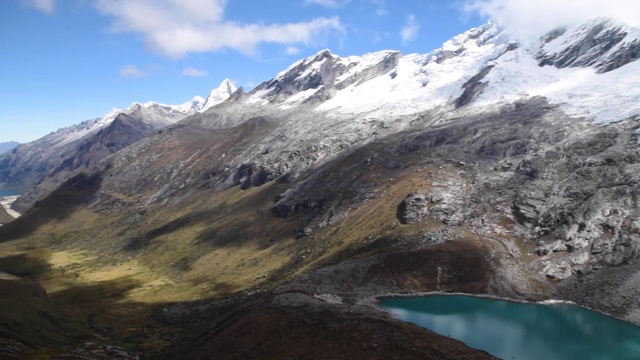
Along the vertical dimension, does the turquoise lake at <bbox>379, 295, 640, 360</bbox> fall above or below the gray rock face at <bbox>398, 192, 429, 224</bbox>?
below

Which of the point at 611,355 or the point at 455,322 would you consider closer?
the point at 611,355

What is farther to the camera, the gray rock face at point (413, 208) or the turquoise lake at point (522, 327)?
the gray rock face at point (413, 208)

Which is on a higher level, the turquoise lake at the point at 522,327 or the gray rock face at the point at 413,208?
the gray rock face at the point at 413,208

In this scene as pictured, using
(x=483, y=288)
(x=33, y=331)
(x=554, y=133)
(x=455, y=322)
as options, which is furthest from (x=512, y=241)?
(x=33, y=331)

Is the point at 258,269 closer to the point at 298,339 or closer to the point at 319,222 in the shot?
the point at 319,222

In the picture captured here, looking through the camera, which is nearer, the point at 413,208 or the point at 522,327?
the point at 522,327

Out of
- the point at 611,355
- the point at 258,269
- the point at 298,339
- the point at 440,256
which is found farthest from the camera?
the point at 258,269

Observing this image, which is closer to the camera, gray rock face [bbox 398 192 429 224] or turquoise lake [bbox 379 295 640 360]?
turquoise lake [bbox 379 295 640 360]

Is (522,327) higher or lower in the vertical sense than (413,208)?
lower
